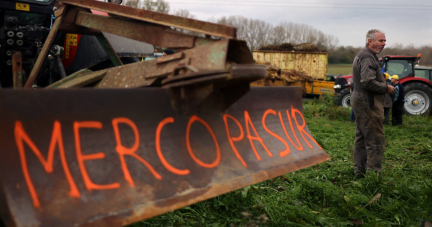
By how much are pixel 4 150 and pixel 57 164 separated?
0.20 meters

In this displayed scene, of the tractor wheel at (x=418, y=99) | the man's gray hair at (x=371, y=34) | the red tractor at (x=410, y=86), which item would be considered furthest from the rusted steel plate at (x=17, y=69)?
the tractor wheel at (x=418, y=99)

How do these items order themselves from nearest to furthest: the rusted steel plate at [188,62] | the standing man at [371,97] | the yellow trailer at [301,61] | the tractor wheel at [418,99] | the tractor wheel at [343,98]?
the rusted steel plate at [188,62] → the standing man at [371,97] → the tractor wheel at [418,99] → the tractor wheel at [343,98] → the yellow trailer at [301,61]

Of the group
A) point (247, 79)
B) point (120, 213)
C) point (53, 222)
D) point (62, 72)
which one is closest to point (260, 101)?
point (247, 79)

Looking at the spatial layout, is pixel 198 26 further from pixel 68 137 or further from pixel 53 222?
pixel 53 222

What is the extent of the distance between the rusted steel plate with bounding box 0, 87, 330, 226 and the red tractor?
28.6 feet

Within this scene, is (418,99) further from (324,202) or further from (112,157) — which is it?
(112,157)

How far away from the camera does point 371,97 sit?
3.53m

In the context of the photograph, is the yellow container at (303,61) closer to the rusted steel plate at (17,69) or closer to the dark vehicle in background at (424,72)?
the dark vehicle in background at (424,72)

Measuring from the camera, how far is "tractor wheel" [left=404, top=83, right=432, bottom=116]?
9.79 m

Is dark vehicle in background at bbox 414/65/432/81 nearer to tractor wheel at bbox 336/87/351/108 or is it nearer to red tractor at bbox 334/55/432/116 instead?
red tractor at bbox 334/55/432/116

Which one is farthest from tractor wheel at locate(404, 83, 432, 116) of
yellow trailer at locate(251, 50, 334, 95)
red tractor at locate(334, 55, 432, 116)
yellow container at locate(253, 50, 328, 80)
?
yellow container at locate(253, 50, 328, 80)

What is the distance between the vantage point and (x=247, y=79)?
5.36ft

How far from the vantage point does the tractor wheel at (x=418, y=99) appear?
979 centimetres

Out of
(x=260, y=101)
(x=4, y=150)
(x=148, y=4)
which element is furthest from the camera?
(x=148, y=4)
